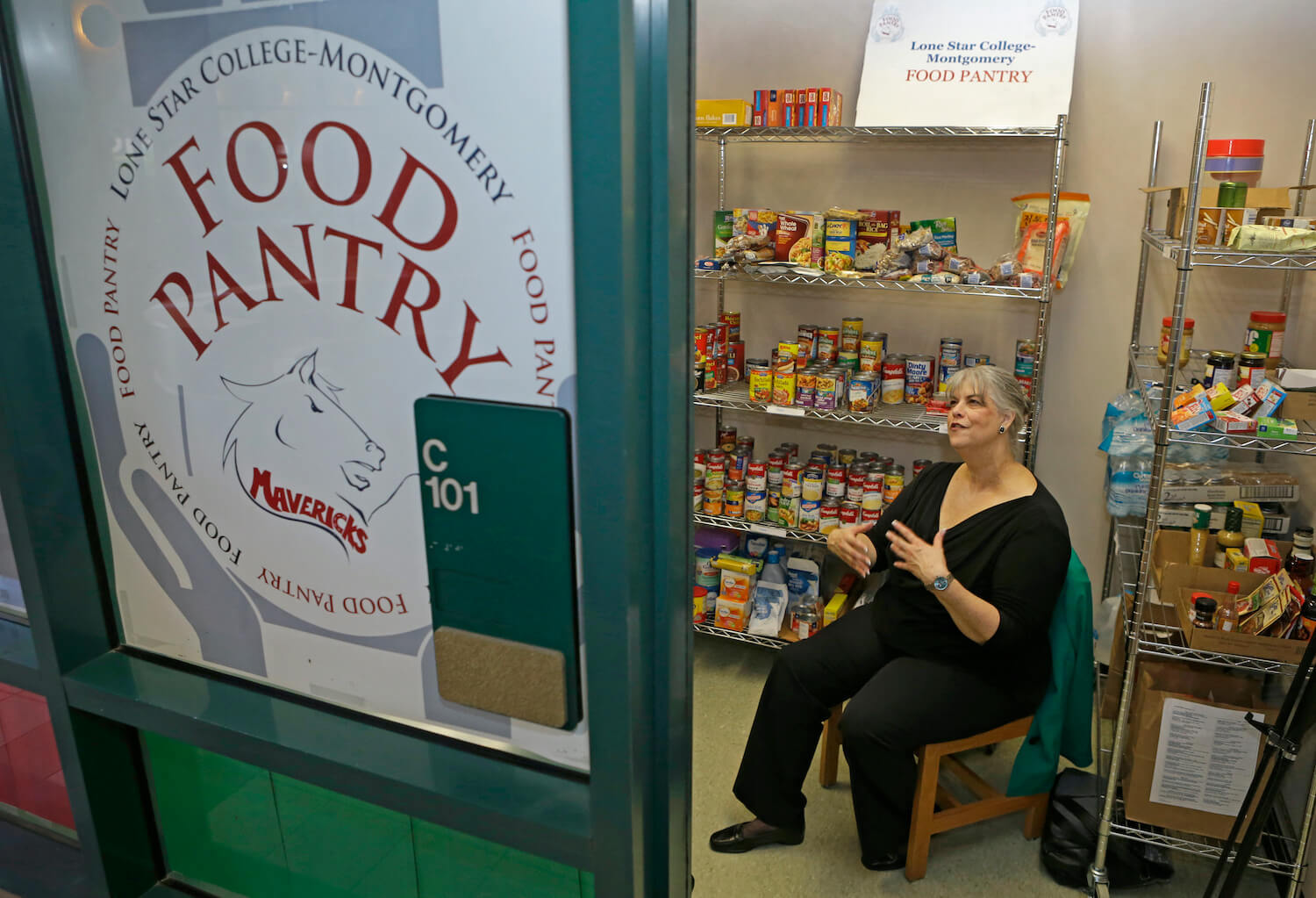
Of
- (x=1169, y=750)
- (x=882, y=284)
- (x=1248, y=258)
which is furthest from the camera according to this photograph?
(x=882, y=284)

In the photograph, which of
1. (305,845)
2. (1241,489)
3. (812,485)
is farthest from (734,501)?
(305,845)

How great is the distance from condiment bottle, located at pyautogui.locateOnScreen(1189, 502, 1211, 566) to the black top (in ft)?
1.64

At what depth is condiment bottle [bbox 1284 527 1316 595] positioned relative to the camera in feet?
7.79

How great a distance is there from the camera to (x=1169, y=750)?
2371mm

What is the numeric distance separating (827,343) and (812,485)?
1.74ft

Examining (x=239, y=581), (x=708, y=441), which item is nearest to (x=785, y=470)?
(x=708, y=441)

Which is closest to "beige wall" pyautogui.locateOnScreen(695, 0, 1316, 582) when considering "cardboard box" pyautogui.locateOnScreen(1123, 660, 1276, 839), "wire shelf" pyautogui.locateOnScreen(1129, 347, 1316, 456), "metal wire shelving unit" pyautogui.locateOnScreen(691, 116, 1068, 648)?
"metal wire shelving unit" pyautogui.locateOnScreen(691, 116, 1068, 648)

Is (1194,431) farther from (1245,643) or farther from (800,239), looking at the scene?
(800,239)

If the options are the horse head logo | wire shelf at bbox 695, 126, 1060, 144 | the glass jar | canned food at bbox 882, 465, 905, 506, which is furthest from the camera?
canned food at bbox 882, 465, 905, 506

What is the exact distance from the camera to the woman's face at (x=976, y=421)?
247 cm

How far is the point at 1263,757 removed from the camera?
190 centimetres

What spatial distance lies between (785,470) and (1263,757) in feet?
5.88

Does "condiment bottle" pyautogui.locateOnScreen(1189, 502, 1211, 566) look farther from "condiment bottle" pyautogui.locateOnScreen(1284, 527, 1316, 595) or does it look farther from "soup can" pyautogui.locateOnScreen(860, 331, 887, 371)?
"soup can" pyautogui.locateOnScreen(860, 331, 887, 371)

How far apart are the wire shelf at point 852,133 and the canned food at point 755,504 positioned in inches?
50.9
